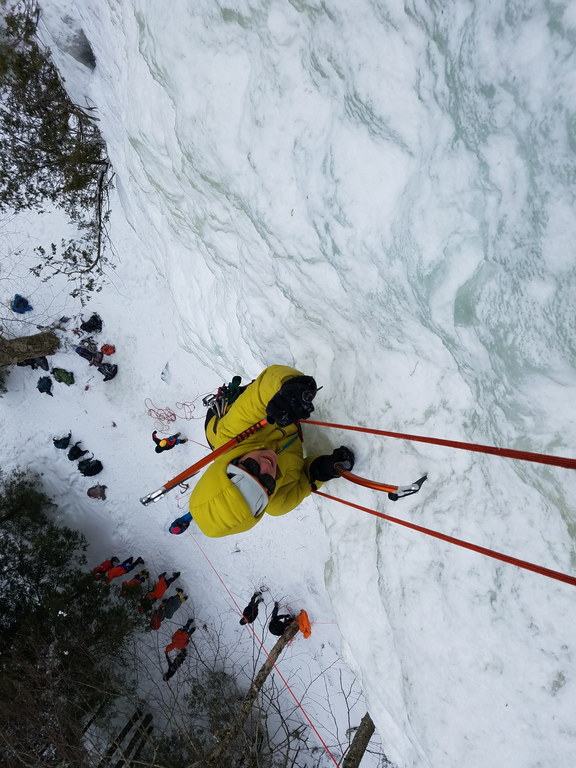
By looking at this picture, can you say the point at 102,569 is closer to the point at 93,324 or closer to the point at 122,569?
the point at 122,569

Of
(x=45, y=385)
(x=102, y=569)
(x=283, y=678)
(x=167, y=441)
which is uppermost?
(x=167, y=441)

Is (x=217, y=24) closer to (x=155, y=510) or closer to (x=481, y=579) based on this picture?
(x=481, y=579)

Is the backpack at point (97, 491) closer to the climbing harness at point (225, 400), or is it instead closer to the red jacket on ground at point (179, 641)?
the red jacket on ground at point (179, 641)

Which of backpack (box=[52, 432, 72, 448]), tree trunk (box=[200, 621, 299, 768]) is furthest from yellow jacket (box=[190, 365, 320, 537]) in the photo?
backpack (box=[52, 432, 72, 448])

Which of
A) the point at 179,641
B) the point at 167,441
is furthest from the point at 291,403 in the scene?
the point at 179,641

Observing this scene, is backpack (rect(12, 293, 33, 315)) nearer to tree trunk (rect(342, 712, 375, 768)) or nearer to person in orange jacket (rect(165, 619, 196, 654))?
person in orange jacket (rect(165, 619, 196, 654))

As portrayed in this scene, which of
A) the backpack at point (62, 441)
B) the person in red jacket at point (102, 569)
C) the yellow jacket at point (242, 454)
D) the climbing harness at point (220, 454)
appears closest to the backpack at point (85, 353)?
the backpack at point (62, 441)
